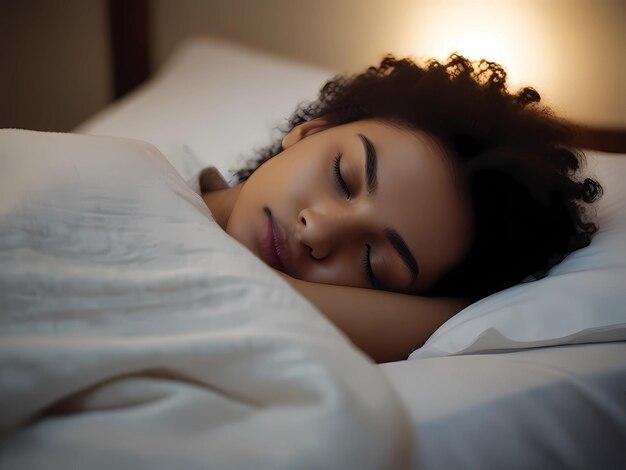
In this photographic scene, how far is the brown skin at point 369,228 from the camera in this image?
2.38 ft

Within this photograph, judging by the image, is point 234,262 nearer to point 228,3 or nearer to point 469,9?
point 469,9

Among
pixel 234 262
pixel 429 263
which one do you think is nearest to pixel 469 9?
pixel 429 263

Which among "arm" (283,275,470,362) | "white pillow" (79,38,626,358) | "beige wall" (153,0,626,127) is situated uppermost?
"beige wall" (153,0,626,127)

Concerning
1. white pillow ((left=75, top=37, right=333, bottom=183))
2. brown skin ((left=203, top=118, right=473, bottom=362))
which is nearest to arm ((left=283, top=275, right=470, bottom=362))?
brown skin ((left=203, top=118, right=473, bottom=362))

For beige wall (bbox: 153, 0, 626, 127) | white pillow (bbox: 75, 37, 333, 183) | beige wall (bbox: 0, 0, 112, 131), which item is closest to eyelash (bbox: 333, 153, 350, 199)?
white pillow (bbox: 75, 37, 333, 183)

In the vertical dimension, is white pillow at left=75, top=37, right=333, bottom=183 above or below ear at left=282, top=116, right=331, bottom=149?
below

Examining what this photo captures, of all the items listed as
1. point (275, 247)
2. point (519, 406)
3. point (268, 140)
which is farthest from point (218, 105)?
point (519, 406)

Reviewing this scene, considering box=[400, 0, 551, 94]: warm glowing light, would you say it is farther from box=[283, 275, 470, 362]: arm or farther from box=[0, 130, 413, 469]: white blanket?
box=[0, 130, 413, 469]: white blanket

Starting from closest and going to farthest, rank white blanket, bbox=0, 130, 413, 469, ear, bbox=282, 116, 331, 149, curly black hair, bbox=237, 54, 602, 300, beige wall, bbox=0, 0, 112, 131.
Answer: white blanket, bbox=0, 130, 413, 469, curly black hair, bbox=237, 54, 602, 300, ear, bbox=282, 116, 331, 149, beige wall, bbox=0, 0, 112, 131

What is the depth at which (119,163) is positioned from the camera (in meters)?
0.58

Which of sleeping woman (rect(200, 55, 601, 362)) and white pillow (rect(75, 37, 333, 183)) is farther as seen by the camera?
white pillow (rect(75, 37, 333, 183))

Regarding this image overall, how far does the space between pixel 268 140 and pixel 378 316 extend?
2.12 ft

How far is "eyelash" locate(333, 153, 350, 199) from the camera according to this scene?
Result: 2.51ft

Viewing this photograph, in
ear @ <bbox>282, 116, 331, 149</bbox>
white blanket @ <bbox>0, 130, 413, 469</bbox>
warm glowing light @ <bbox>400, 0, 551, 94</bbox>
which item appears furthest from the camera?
warm glowing light @ <bbox>400, 0, 551, 94</bbox>
